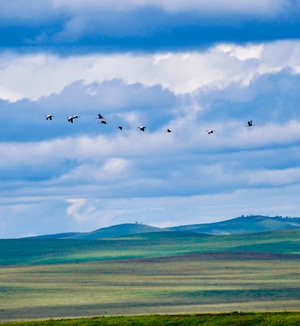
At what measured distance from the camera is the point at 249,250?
7721 inches

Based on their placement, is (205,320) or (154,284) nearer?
(205,320)

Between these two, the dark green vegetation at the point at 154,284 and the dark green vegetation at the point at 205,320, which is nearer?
the dark green vegetation at the point at 205,320

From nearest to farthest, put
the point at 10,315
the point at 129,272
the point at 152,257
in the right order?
the point at 10,315 < the point at 129,272 < the point at 152,257

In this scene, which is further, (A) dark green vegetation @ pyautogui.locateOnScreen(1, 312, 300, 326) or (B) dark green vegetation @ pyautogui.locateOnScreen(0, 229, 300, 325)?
(B) dark green vegetation @ pyautogui.locateOnScreen(0, 229, 300, 325)

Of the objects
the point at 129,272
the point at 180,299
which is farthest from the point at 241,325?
the point at 129,272

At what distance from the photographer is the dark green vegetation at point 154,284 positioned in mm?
102812

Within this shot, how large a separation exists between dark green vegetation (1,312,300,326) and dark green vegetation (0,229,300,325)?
16616 mm

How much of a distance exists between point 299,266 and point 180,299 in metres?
48.8

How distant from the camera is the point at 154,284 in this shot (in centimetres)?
13162

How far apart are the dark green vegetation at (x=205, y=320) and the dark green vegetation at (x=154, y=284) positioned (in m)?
16.6

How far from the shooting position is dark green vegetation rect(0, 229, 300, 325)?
10281cm

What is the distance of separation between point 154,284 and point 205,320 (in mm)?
56243

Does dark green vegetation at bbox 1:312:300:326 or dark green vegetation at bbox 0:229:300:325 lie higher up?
dark green vegetation at bbox 0:229:300:325

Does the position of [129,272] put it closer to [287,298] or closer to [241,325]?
[287,298]
